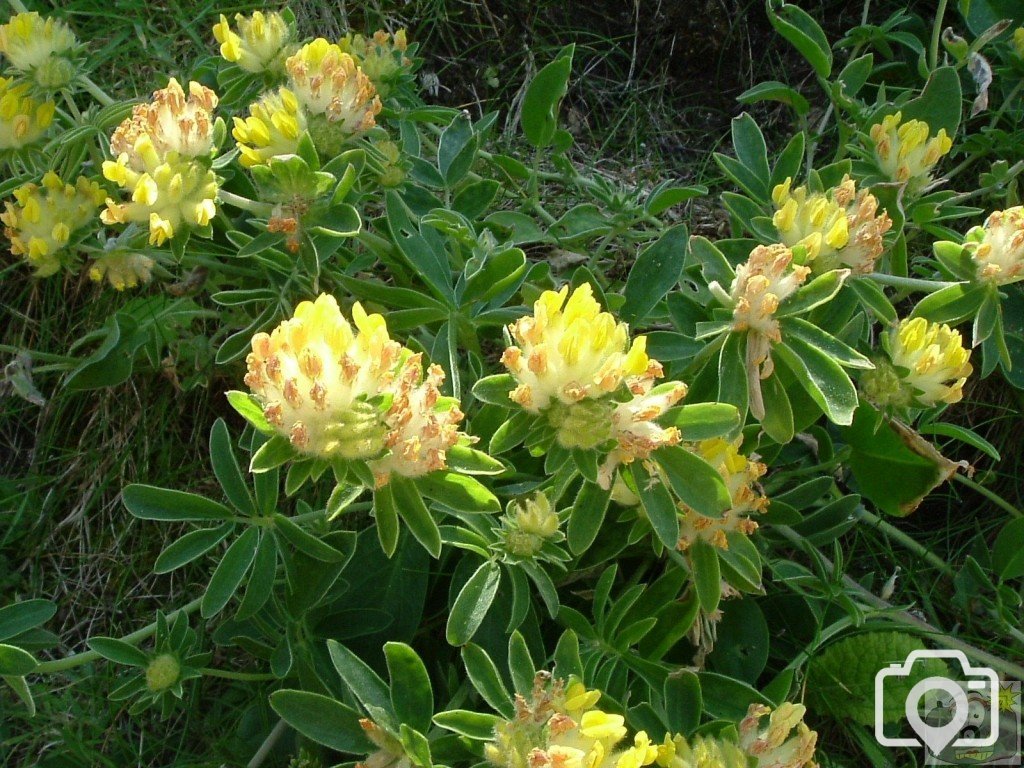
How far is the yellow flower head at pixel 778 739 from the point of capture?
178 centimetres

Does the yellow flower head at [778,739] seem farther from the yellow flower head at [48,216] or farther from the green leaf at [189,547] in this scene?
the yellow flower head at [48,216]

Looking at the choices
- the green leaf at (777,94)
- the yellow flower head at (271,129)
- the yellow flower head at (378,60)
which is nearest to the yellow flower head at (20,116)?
the yellow flower head at (271,129)

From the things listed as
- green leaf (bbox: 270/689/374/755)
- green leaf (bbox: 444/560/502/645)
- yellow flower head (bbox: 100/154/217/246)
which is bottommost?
green leaf (bbox: 270/689/374/755)

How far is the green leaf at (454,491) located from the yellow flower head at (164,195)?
0.67m

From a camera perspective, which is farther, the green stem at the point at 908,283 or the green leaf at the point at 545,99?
the green leaf at the point at 545,99

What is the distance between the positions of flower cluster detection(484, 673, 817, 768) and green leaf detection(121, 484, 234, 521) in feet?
2.50

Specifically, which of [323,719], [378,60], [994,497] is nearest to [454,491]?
[323,719]

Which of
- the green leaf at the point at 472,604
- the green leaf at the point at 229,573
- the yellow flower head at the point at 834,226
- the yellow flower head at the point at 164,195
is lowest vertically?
the green leaf at the point at 472,604

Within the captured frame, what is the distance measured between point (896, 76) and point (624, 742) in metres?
2.62

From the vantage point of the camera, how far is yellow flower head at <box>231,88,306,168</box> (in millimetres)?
1911

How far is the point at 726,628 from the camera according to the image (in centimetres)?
233

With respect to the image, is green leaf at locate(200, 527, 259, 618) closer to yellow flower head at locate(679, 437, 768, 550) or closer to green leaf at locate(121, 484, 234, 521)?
green leaf at locate(121, 484, 234, 521)

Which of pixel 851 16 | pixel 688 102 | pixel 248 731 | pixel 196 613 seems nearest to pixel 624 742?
pixel 248 731

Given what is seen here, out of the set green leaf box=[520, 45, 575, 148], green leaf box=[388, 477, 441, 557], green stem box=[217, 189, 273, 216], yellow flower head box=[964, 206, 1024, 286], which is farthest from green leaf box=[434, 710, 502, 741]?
green leaf box=[520, 45, 575, 148]
